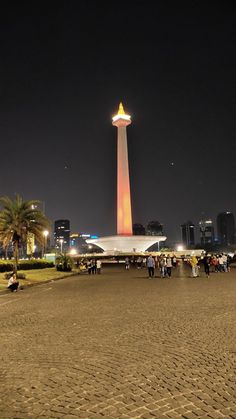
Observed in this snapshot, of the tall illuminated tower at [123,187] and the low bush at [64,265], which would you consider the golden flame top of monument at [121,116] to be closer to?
the tall illuminated tower at [123,187]

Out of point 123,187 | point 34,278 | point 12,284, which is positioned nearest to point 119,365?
point 12,284

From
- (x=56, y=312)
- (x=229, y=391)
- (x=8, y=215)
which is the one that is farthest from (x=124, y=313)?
(x=8, y=215)

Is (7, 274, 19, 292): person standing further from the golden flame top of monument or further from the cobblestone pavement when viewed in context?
the golden flame top of monument

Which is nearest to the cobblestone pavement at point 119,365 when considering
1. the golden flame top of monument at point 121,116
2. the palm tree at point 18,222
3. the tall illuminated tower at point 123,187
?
the palm tree at point 18,222

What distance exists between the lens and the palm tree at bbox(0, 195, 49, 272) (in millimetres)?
36750

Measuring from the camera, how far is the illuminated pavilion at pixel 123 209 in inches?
3482

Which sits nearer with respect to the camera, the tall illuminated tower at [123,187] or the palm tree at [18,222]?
the palm tree at [18,222]

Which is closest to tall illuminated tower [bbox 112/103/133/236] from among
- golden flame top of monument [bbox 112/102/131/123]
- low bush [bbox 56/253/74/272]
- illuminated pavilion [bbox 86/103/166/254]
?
illuminated pavilion [bbox 86/103/166/254]

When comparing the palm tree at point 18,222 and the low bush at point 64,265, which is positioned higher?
the palm tree at point 18,222

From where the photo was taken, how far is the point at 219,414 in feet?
14.4

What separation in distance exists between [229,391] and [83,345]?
345 cm

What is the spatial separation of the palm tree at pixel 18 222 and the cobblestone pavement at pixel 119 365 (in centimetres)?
2536

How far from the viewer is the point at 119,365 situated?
641cm

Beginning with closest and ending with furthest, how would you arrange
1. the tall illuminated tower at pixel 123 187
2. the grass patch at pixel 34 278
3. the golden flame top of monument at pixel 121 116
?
the grass patch at pixel 34 278
the tall illuminated tower at pixel 123 187
the golden flame top of monument at pixel 121 116
